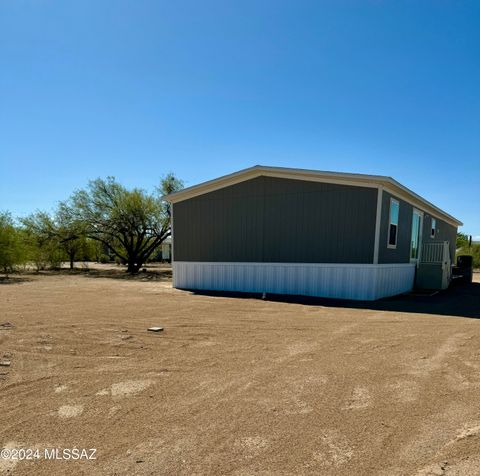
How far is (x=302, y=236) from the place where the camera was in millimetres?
10336

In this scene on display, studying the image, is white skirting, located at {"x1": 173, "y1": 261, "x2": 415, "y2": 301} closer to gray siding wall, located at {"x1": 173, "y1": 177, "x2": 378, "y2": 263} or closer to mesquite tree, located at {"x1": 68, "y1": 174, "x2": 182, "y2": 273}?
gray siding wall, located at {"x1": 173, "y1": 177, "x2": 378, "y2": 263}

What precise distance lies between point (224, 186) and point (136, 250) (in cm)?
1342

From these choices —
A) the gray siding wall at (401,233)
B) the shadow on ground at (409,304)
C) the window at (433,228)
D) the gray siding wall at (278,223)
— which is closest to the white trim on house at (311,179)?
the gray siding wall at (278,223)

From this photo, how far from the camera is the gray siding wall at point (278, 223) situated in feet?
31.4

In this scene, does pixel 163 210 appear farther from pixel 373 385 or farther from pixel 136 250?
pixel 373 385

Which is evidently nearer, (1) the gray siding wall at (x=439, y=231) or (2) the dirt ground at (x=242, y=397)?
(2) the dirt ground at (x=242, y=397)

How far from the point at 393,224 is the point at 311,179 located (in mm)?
2951

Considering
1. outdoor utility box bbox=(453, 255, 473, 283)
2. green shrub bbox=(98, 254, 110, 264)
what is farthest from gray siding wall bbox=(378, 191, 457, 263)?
green shrub bbox=(98, 254, 110, 264)

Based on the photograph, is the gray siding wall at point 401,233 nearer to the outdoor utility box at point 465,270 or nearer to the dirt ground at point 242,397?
the outdoor utility box at point 465,270

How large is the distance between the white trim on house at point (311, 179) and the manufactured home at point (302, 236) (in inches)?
1.1

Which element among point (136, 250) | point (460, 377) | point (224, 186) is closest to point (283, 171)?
point (224, 186)

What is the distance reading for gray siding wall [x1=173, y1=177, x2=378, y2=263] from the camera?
9.56 metres

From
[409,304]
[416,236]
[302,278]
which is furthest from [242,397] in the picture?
[416,236]

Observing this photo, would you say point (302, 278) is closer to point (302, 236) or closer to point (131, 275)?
point (302, 236)
